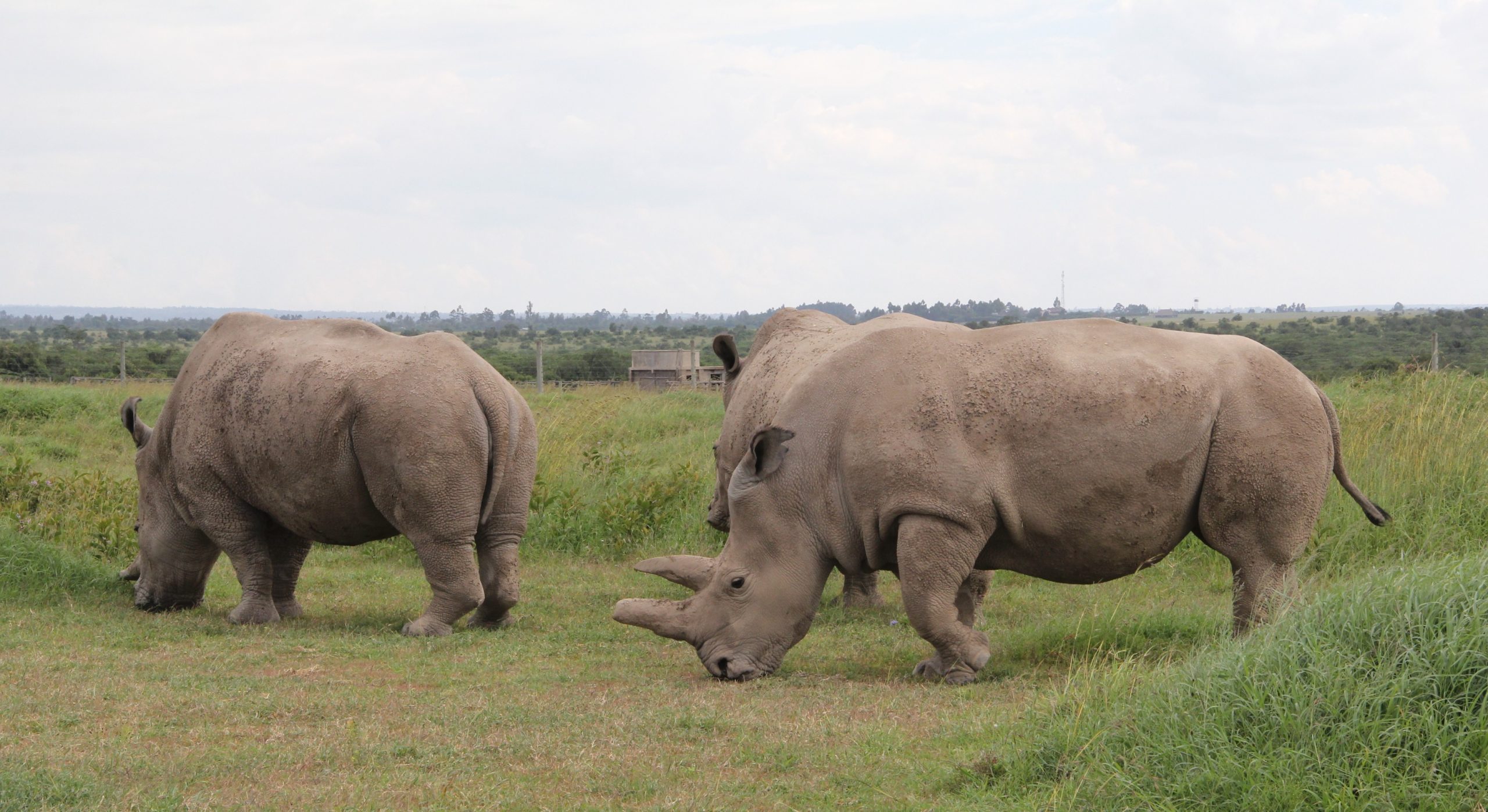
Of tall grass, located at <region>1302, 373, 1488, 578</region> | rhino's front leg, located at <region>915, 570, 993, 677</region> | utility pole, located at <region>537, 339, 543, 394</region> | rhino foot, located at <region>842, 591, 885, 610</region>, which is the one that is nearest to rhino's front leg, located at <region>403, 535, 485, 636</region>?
rhino foot, located at <region>842, 591, 885, 610</region>

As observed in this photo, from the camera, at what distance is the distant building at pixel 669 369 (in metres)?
32.8

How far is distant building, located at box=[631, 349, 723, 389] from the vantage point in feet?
108

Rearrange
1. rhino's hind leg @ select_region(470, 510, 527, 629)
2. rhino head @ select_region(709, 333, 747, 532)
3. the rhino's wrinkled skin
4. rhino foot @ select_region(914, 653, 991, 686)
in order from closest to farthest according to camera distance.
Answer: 1. rhino foot @ select_region(914, 653, 991, 686)
2. the rhino's wrinkled skin
3. rhino's hind leg @ select_region(470, 510, 527, 629)
4. rhino head @ select_region(709, 333, 747, 532)

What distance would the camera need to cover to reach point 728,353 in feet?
34.3

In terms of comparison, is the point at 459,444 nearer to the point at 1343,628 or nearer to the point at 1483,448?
the point at 1343,628

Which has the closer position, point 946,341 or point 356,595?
point 946,341

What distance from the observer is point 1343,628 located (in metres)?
4.92

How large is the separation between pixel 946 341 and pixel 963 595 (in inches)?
70.1

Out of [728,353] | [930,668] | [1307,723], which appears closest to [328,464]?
[728,353]

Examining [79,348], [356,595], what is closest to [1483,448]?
[356,595]

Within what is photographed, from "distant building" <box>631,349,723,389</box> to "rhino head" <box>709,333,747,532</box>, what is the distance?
21555 mm

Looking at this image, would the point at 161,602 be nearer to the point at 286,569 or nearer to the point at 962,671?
the point at 286,569

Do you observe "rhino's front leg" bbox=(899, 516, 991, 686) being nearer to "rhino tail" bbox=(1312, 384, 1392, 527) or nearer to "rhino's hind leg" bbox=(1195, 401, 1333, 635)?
"rhino's hind leg" bbox=(1195, 401, 1333, 635)

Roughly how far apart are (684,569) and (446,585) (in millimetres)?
1911
